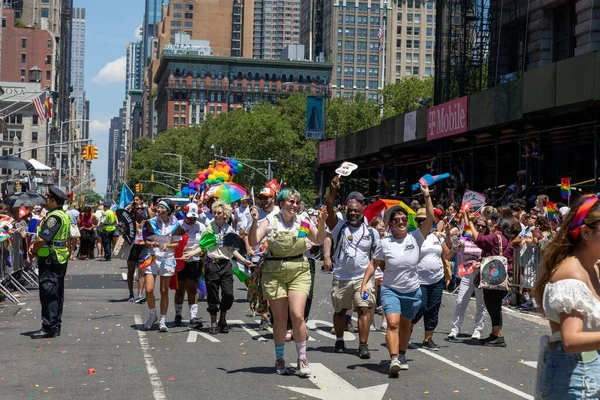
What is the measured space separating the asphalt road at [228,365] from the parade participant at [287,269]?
1.47 ft

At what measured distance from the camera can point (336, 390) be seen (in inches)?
391

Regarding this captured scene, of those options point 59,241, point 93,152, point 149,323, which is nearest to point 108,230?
point 149,323

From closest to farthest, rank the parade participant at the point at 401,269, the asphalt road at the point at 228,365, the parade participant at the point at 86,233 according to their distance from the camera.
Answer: the asphalt road at the point at 228,365
the parade participant at the point at 401,269
the parade participant at the point at 86,233

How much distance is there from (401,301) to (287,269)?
52.6 inches

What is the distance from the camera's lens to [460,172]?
112 feet

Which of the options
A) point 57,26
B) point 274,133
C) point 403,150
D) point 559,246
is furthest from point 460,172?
point 57,26

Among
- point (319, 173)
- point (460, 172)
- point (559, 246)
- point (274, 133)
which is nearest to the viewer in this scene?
point (559, 246)

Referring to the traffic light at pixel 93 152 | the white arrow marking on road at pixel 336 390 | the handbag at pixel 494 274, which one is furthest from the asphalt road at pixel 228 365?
the traffic light at pixel 93 152

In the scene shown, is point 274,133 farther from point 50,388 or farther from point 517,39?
point 50,388

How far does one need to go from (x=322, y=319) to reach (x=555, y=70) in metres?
11.9

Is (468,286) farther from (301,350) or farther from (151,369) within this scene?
(151,369)

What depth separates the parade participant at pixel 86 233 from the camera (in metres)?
35.2

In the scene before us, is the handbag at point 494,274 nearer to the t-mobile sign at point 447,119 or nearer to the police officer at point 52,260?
the police officer at point 52,260

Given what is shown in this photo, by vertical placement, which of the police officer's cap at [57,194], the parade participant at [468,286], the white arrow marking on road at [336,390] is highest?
the police officer's cap at [57,194]
